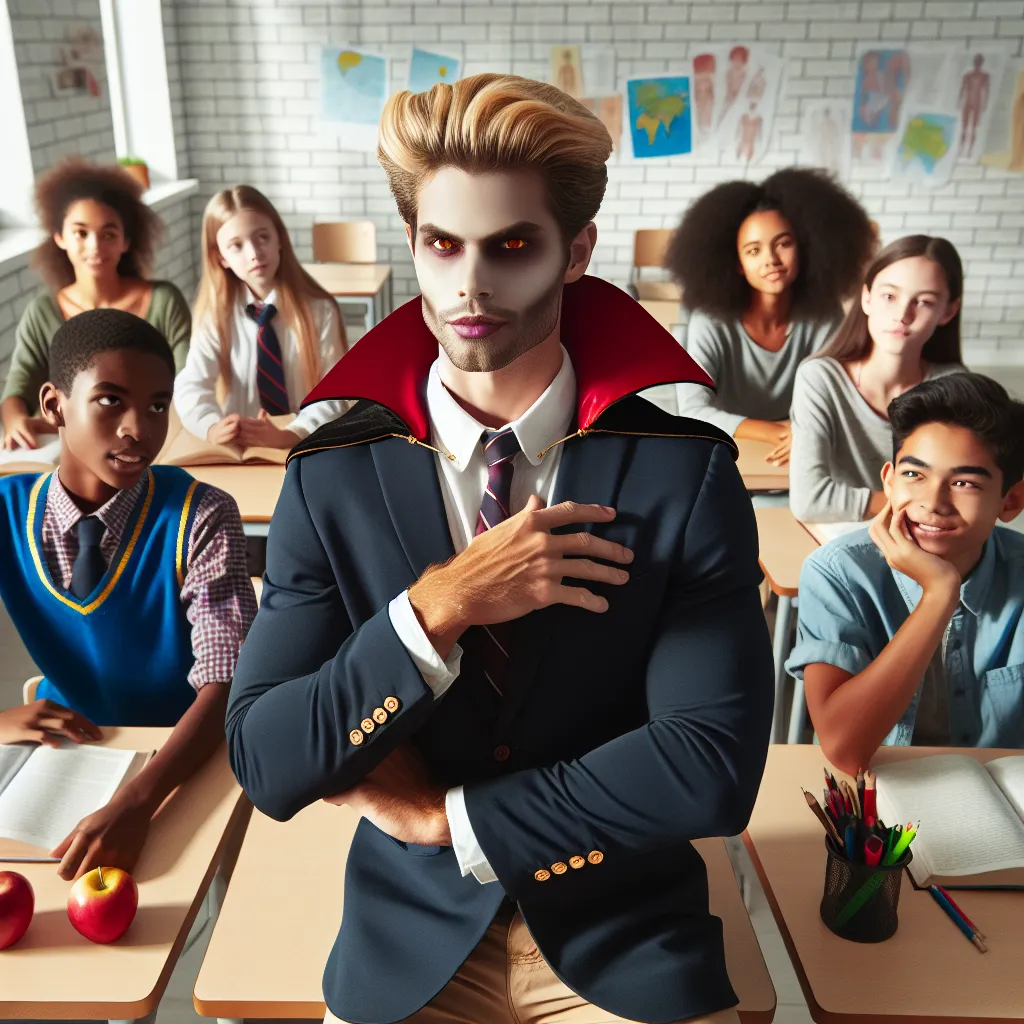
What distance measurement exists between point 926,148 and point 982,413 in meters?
5.76

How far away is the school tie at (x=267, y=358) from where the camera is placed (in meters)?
3.43

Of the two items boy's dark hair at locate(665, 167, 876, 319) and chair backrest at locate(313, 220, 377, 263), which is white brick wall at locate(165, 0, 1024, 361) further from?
boy's dark hair at locate(665, 167, 876, 319)

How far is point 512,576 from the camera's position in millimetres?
1103

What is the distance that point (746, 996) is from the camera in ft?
4.22

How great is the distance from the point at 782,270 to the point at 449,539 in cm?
254

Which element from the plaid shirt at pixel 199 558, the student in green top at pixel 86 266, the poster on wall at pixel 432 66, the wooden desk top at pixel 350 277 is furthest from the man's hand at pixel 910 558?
the poster on wall at pixel 432 66

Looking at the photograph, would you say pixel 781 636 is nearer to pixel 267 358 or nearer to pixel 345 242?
pixel 267 358

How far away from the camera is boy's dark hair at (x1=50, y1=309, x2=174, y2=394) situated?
1.80 m

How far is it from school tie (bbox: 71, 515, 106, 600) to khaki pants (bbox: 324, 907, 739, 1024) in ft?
2.92

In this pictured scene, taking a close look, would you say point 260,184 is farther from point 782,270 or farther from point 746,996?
point 746,996

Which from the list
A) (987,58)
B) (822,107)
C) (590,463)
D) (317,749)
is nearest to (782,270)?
(590,463)

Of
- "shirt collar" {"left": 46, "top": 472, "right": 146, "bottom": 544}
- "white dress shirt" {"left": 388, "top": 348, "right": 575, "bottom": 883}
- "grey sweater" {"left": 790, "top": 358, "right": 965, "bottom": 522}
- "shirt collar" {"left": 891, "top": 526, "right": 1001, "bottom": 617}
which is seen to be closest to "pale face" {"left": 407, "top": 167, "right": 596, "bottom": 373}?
"white dress shirt" {"left": 388, "top": 348, "right": 575, "bottom": 883}

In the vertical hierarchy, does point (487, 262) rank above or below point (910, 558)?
above

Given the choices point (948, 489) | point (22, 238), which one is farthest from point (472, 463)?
point (22, 238)
